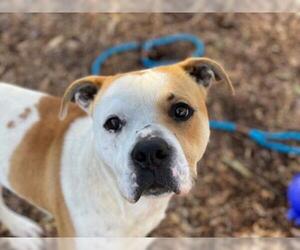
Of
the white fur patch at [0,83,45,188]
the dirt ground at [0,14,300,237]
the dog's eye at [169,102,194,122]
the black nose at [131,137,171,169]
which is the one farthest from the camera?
the dirt ground at [0,14,300,237]

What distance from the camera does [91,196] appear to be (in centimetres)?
353

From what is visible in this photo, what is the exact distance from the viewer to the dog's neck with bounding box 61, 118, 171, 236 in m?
3.49

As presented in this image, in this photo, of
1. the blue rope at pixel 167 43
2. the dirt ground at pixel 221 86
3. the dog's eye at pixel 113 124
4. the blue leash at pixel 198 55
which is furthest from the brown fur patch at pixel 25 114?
the blue rope at pixel 167 43

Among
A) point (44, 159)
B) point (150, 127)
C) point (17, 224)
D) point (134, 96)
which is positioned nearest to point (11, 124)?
point (44, 159)

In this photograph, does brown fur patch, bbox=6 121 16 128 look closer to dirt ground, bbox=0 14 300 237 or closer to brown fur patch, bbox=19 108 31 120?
brown fur patch, bbox=19 108 31 120

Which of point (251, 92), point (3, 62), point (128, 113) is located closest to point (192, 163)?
point (128, 113)

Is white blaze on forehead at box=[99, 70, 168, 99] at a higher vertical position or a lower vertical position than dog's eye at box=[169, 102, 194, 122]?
higher

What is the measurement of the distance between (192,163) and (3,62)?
289 centimetres

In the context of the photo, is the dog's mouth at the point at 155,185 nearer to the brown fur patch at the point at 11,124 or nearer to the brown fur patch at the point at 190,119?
the brown fur patch at the point at 190,119

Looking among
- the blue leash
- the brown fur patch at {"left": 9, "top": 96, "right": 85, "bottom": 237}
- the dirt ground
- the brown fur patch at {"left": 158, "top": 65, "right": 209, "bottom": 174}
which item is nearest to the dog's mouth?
the brown fur patch at {"left": 158, "top": 65, "right": 209, "bottom": 174}

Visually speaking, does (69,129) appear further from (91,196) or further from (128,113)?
(128,113)

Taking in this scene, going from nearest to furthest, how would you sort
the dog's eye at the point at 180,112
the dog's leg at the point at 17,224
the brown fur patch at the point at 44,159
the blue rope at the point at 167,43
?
the dog's eye at the point at 180,112 < the brown fur patch at the point at 44,159 < the dog's leg at the point at 17,224 < the blue rope at the point at 167,43

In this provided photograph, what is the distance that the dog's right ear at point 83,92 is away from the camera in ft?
11.2

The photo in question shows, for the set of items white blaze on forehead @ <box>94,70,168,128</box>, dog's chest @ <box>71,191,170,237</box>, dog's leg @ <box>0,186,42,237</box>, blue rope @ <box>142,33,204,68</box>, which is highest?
white blaze on forehead @ <box>94,70,168,128</box>
